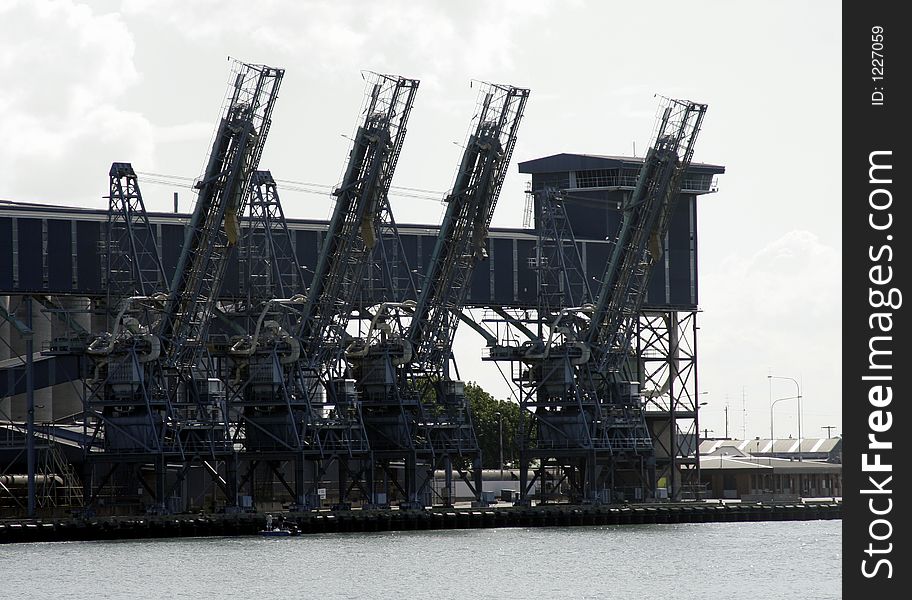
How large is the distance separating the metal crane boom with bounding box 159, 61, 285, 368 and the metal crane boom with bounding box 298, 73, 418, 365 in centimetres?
519

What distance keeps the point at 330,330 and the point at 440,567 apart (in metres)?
26.6

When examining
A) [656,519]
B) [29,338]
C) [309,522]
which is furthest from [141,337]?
[656,519]

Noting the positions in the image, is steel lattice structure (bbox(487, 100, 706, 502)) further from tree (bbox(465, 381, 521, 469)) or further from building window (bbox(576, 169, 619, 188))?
tree (bbox(465, 381, 521, 469))

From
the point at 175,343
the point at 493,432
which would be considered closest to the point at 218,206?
the point at 175,343

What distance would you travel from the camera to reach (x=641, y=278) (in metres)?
106

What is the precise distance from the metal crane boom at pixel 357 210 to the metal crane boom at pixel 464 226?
3977mm

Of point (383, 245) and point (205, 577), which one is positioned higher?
point (383, 245)

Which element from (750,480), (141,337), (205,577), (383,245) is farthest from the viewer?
(750,480)

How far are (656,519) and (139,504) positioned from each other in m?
29.2

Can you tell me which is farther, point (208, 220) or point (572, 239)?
point (572, 239)

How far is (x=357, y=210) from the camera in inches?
3784

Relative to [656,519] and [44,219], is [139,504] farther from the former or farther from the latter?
[656,519]

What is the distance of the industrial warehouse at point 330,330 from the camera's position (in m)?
92.4

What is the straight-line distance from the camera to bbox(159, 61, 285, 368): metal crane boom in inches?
3632
